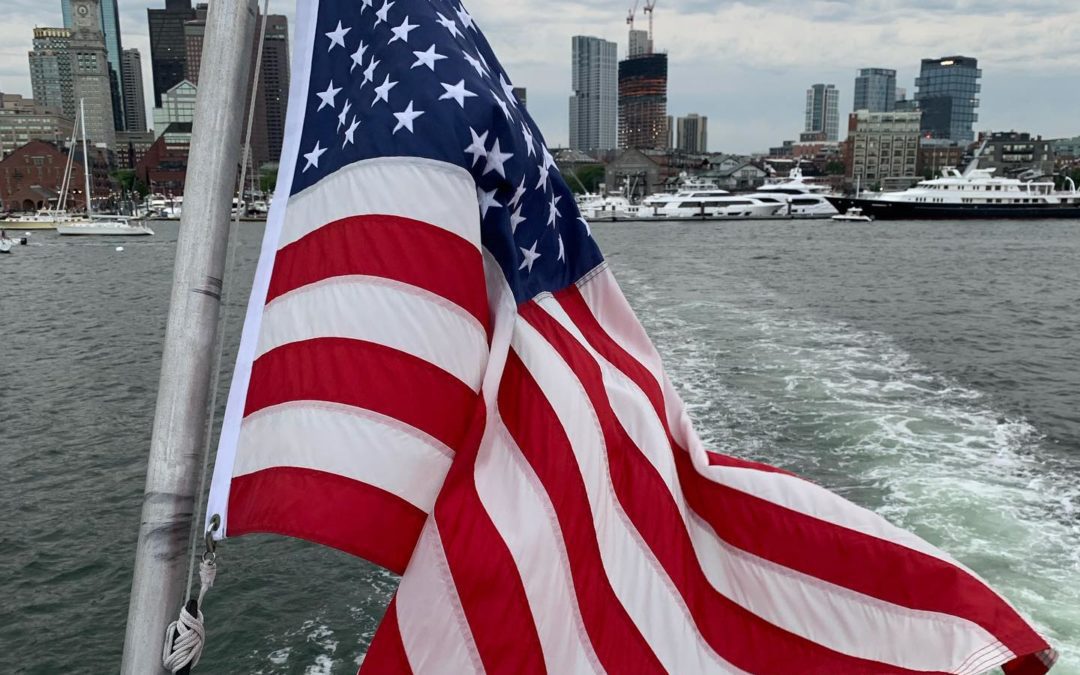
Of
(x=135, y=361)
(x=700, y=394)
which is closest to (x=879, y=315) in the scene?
(x=700, y=394)

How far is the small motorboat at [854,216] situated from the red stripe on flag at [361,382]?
7595 cm

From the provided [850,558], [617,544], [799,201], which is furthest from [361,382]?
[799,201]

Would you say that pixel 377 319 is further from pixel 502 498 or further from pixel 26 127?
pixel 26 127

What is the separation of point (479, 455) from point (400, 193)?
0.78m

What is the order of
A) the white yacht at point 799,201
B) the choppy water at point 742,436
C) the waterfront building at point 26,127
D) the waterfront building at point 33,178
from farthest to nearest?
the waterfront building at point 26,127 < the waterfront building at point 33,178 < the white yacht at point 799,201 < the choppy water at point 742,436

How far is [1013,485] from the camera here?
917cm

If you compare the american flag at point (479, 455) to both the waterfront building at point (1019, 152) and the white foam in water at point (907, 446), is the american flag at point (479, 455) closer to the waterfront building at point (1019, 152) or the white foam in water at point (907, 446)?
the white foam in water at point (907, 446)

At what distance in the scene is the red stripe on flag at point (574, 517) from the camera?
2.60 meters

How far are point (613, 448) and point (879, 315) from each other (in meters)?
21.8

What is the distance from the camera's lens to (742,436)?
11.1 m

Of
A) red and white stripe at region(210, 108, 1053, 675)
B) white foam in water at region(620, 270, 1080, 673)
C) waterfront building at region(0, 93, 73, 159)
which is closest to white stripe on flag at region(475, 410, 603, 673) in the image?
red and white stripe at region(210, 108, 1053, 675)

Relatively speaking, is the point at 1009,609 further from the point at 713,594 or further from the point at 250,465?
the point at 250,465

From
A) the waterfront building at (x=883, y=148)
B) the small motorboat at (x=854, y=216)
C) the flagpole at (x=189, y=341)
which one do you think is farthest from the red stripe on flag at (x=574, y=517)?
the waterfront building at (x=883, y=148)

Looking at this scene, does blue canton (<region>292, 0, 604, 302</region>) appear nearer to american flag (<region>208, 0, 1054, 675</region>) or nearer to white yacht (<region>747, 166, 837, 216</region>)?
american flag (<region>208, 0, 1054, 675</region>)
